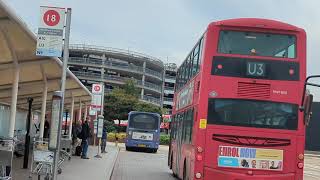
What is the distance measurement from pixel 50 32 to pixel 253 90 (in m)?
5.26

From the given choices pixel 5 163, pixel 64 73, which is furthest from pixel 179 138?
pixel 64 73

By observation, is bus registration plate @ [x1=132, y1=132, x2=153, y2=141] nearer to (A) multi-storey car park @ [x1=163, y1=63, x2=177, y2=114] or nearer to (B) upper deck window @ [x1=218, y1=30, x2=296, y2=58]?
(B) upper deck window @ [x1=218, y1=30, x2=296, y2=58]

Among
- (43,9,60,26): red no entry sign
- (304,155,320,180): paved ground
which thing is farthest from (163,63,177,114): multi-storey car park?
(43,9,60,26): red no entry sign

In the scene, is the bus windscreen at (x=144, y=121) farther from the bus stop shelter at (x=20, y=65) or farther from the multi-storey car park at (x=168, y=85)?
the multi-storey car park at (x=168, y=85)

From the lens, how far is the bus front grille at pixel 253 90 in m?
13.9

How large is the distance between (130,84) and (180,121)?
82432 mm

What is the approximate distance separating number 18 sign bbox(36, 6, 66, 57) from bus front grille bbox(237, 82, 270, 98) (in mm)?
4832

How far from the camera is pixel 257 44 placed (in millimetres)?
14203

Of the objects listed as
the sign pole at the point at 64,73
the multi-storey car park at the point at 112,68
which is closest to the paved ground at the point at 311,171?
the sign pole at the point at 64,73

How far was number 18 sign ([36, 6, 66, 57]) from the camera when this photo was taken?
1091 cm

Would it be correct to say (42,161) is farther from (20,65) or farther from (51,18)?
(20,65)

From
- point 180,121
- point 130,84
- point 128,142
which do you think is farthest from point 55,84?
point 130,84

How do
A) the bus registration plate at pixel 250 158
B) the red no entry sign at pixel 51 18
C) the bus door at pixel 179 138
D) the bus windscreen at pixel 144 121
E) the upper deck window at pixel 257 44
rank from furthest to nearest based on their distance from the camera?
the bus windscreen at pixel 144 121
the bus door at pixel 179 138
the upper deck window at pixel 257 44
the bus registration plate at pixel 250 158
the red no entry sign at pixel 51 18

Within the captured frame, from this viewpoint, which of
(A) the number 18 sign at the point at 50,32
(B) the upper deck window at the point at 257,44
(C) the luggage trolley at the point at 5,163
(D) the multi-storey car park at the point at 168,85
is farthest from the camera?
(D) the multi-storey car park at the point at 168,85
